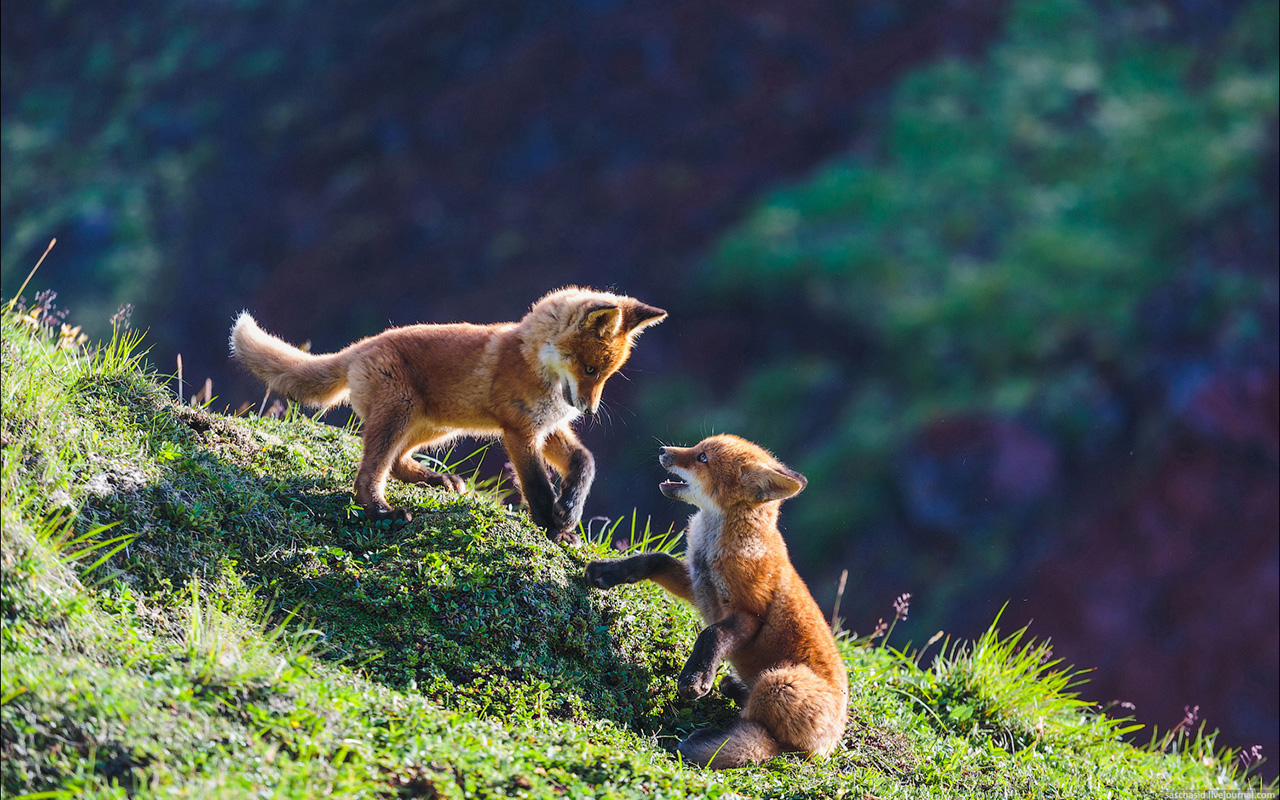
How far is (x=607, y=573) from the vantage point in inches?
208

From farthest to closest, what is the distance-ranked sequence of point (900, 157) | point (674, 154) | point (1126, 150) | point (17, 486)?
point (674, 154), point (900, 157), point (1126, 150), point (17, 486)

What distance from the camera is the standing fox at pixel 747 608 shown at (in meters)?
4.84

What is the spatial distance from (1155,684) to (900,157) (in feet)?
34.8

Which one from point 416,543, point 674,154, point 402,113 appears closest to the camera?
point 416,543

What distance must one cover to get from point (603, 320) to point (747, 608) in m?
1.68

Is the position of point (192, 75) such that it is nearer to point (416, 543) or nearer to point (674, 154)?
point (674, 154)

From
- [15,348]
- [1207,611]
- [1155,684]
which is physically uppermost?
[15,348]

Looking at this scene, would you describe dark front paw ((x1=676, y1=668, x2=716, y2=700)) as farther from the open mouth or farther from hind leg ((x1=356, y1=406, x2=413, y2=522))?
hind leg ((x1=356, y1=406, x2=413, y2=522))

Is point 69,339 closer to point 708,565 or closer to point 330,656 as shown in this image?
point 330,656

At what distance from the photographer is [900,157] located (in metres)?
19.8

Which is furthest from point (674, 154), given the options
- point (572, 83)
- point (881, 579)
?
point (881, 579)

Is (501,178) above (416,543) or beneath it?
above

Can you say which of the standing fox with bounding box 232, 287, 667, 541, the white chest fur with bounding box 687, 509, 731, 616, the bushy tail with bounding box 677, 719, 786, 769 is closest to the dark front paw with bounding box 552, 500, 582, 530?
the standing fox with bounding box 232, 287, 667, 541

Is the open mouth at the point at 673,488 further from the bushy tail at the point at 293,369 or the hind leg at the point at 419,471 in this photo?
the bushy tail at the point at 293,369
